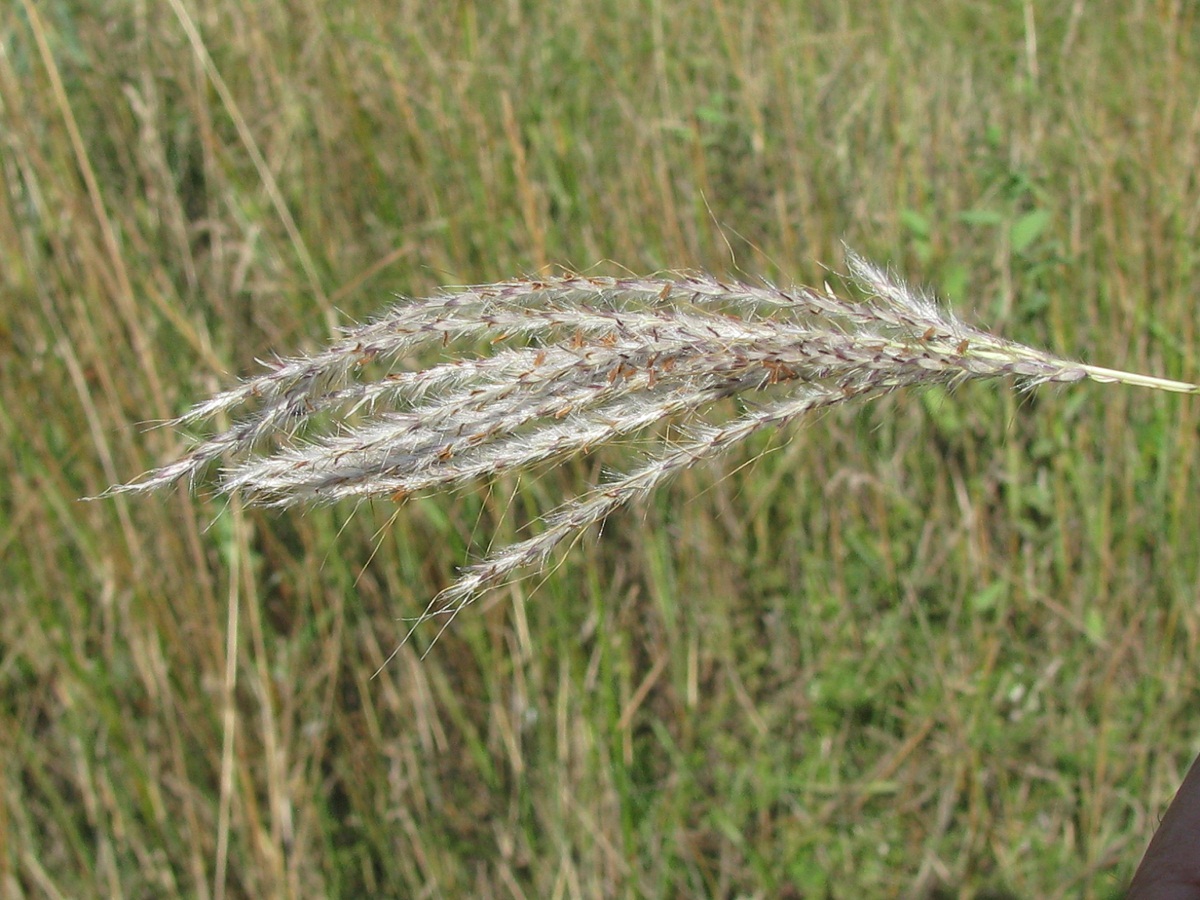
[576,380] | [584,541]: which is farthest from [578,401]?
[584,541]

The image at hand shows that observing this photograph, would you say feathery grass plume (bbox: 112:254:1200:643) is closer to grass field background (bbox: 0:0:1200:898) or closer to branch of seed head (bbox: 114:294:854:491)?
branch of seed head (bbox: 114:294:854:491)

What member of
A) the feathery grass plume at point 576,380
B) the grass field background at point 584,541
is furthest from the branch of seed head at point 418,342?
the grass field background at point 584,541

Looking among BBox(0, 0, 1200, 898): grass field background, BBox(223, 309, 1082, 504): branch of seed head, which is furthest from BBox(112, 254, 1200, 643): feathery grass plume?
BBox(0, 0, 1200, 898): grass field background

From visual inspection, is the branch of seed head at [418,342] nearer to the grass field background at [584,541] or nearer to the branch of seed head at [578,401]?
the branch of seed head at [578,401]

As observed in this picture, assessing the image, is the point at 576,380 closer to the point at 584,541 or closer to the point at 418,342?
the point at 418,342

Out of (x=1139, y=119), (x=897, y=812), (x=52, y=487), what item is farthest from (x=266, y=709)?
(x=1139, y=119)
